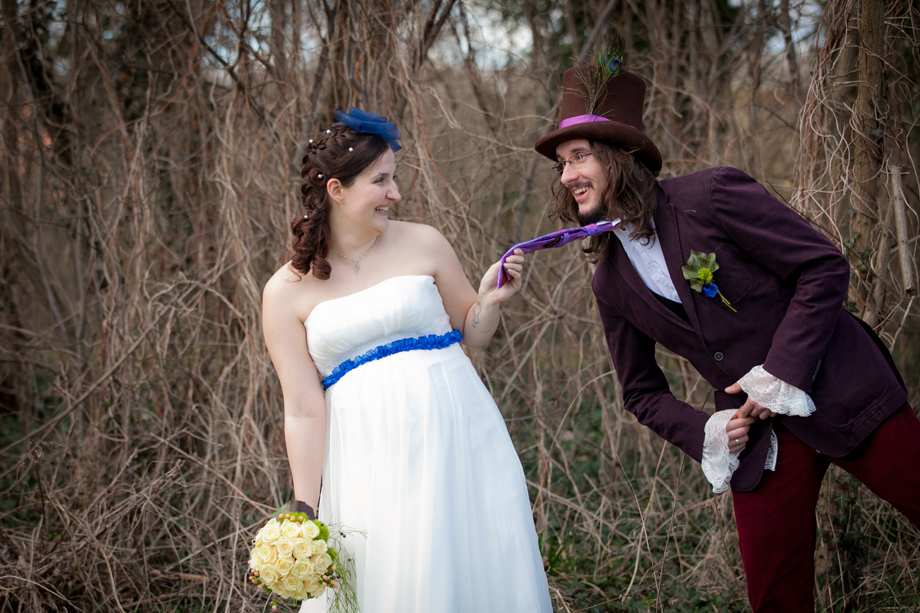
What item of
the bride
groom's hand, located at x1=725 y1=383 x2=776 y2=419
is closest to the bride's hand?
the bride

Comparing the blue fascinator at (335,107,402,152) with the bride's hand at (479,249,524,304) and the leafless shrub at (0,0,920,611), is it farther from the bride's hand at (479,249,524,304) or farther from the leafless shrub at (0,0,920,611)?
the leafless shrub at (0,0,920,611)

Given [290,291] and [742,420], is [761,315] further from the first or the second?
[290,291]

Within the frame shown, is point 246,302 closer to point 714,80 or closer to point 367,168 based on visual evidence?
point 367,168

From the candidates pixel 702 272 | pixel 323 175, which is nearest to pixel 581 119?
pixel 702 272

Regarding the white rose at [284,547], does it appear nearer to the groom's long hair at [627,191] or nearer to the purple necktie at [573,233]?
the purple necktie at [573,233]

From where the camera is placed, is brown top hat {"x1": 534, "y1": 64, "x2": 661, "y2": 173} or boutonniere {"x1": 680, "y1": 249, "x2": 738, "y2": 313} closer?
boutonniere {"x1": 680, "y1": 249, "x2": 738, "y2": 313}

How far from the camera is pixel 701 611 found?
2904 mm

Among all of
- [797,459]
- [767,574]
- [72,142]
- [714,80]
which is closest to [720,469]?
[797,459]

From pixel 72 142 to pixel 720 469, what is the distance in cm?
481

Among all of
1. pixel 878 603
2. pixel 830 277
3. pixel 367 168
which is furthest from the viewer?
pixel 878 603

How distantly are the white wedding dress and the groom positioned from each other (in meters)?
0.58

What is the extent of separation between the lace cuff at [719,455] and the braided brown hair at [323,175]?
137 cm

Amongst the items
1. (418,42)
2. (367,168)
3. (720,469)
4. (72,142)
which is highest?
(418,42)

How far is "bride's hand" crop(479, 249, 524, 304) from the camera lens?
86.4 inches
